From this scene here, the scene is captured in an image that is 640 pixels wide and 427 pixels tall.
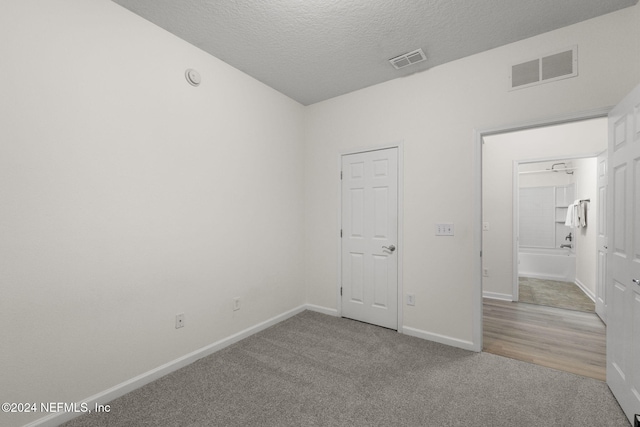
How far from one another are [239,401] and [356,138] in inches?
114

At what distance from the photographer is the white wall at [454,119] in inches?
84.4

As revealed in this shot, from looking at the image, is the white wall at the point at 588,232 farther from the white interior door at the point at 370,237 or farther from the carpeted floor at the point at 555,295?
the white interior door at the point at 370,237

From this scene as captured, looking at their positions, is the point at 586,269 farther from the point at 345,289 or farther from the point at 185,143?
the point at 185,143

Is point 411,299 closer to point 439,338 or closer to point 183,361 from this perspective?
point 439,338

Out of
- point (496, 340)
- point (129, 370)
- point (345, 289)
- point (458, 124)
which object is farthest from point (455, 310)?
point (129, 370)

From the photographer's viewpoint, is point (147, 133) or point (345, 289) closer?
point (147, 133)

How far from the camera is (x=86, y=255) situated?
6.13 feet

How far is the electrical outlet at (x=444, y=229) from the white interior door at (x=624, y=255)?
1120 millimetres

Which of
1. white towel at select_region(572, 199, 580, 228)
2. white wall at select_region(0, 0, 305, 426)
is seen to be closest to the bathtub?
white towel at select_region(572, 199, 580, 228)

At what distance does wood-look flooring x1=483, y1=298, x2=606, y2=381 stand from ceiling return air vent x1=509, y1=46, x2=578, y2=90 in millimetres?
2464

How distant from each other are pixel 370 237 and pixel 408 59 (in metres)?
1.94

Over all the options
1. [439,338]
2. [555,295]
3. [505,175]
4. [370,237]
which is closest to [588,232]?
[555,295]

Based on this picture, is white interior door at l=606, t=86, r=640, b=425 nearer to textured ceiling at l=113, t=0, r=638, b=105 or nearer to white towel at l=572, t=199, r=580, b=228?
textured ceiling at l=113, t=0, r=638, b=105

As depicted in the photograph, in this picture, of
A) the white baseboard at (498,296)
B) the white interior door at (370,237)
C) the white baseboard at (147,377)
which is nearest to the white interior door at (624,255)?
the white interior door at (370,237)
